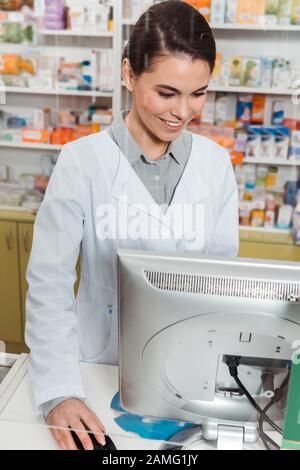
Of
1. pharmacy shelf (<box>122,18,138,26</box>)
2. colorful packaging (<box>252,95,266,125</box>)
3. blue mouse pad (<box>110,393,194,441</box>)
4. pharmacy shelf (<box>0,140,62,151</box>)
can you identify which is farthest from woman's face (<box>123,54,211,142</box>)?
pharmacy shelf (<box>0,140,62,151</box>)

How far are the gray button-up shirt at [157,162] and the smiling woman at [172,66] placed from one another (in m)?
0.09

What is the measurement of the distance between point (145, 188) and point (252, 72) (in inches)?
37.9

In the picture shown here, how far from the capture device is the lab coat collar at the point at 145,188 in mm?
1176

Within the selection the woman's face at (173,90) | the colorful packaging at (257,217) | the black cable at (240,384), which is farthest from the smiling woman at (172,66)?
the colorful packaging at (257,217)

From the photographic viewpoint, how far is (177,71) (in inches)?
41.7

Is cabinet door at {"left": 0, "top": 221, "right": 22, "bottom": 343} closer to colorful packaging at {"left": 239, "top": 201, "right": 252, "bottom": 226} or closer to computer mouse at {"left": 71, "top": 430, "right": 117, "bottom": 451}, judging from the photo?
colorful packaging at {"left": 239, "top": 201, "right": 252, "bottom": 226}

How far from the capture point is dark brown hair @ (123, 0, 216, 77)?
1.07m

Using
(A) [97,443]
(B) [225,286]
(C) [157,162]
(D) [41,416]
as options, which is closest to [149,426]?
(A) [97,443]

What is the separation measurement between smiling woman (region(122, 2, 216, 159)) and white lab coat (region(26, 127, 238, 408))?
152mm

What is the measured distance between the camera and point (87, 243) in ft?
4.03

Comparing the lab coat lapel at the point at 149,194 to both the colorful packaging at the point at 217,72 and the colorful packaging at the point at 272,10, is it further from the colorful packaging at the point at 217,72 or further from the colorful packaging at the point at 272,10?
the colorful packaging at the point at 272,10

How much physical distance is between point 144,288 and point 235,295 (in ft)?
0.48
